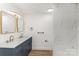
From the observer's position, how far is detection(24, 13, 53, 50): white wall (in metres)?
1.19

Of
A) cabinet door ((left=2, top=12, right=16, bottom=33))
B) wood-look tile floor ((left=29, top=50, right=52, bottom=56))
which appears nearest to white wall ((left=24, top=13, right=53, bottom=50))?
wood-look tile floor ((left=29, top=50, right=52, bottom=56))

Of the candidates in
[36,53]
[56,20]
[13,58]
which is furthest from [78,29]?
[13,58]

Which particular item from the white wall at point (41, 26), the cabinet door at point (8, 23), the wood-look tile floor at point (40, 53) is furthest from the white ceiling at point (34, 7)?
the wood-look tile floor at point (40, 53)

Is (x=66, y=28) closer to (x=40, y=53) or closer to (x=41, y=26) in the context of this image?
(x=41, y=26)

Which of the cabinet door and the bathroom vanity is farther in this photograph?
the cabinet door

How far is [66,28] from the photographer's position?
1107 mm

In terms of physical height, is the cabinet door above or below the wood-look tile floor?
above

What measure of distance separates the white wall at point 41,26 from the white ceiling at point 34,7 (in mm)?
47

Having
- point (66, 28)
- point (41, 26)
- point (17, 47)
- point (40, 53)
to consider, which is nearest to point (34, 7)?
point (41, 26)

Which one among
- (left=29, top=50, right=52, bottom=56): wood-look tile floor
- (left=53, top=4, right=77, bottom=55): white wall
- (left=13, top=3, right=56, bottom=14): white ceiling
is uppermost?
(left=13, top=3, right=56, bottom=14): white ceiling

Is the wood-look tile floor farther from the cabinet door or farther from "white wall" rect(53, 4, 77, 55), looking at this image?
the cabinet door

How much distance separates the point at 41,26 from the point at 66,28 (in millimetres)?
283

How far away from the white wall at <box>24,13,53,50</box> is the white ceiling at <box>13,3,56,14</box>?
0.05 metres

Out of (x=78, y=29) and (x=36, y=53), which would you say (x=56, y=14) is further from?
(x=36, y=53)
